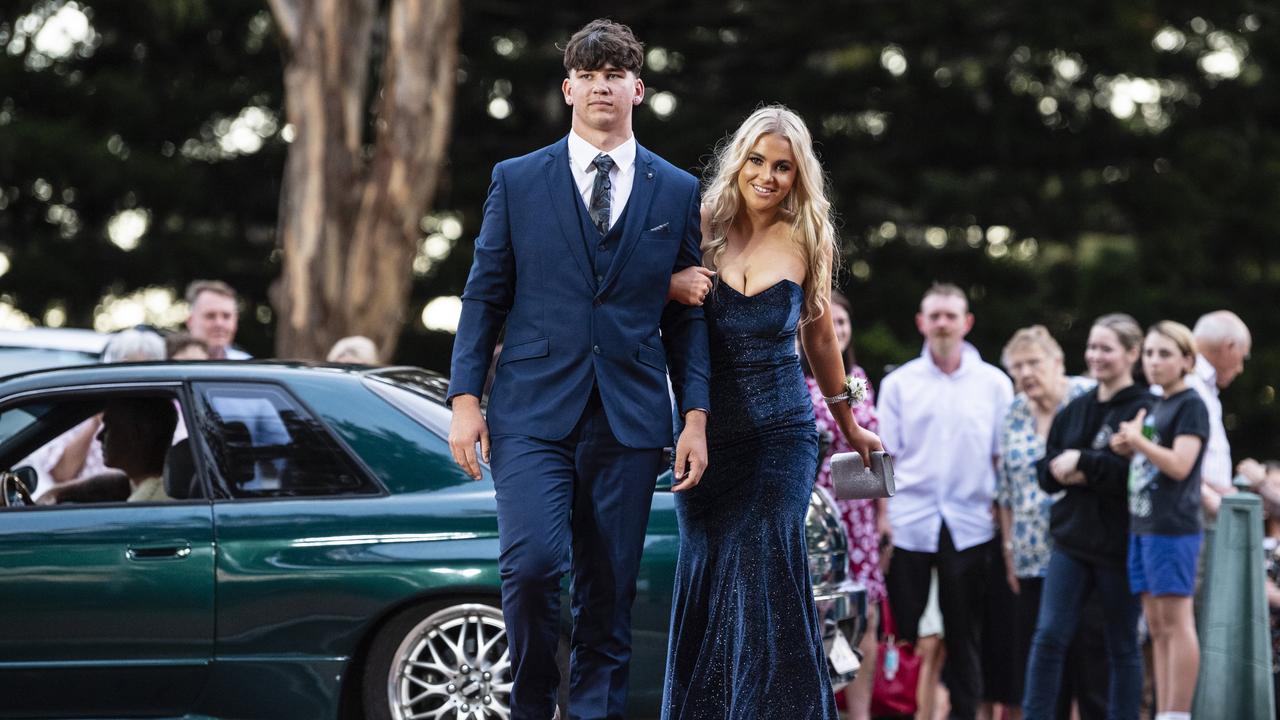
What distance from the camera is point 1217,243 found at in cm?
1784

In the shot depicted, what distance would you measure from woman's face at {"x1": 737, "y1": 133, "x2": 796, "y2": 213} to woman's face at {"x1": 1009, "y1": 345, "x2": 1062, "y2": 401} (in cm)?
363

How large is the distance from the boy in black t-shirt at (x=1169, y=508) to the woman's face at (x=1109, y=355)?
9 cm

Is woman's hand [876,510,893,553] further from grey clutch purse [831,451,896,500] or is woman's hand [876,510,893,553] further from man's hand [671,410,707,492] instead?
man's hand [671,410,707,492]

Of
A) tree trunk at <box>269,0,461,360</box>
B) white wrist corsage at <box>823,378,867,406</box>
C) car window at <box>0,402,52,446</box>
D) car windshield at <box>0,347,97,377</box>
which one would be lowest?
car window at <box>0,402,52,446</box>

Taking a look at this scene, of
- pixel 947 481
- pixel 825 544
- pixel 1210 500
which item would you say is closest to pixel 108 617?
pixel 825 544

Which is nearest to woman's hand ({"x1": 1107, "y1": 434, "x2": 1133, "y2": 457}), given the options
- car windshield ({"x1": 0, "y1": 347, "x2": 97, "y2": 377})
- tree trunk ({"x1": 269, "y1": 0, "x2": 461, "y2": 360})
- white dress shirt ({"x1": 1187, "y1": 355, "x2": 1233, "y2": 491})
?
white dress shirt ({"x1": 1187, "y1": 355, "x2": 1233, "y2": 491})

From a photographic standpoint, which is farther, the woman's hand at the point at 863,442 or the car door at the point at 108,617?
the car door at the point at 108,617

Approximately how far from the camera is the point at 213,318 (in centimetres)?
895

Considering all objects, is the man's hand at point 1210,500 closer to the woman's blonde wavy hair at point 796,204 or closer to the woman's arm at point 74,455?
the woman's blonde wavy hair at point 796,204

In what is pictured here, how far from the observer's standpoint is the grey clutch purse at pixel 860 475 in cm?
520

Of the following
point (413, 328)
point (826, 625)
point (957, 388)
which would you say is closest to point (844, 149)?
point (413, 328)

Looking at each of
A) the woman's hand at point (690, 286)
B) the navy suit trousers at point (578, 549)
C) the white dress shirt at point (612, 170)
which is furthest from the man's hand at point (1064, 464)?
the white dress shirt at point (612, 170)

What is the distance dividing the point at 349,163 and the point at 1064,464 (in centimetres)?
720

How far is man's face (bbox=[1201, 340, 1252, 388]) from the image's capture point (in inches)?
337
